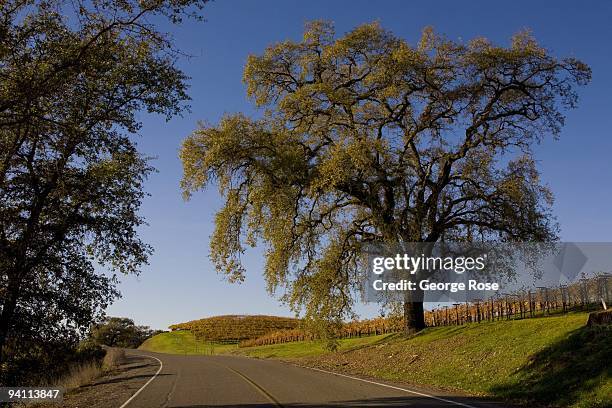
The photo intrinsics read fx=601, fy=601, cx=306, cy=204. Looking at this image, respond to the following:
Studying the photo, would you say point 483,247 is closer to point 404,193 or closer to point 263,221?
point 404,193

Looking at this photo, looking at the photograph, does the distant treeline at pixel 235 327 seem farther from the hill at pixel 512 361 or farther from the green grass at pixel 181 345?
the hill at pixel 512 361

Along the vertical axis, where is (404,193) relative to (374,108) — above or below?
below

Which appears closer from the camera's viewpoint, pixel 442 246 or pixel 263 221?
pixel 263 221

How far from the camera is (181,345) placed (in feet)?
301

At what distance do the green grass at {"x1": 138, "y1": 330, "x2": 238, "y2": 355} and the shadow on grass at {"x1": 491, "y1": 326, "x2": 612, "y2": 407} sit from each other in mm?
63578

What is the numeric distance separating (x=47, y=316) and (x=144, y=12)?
27.4ft

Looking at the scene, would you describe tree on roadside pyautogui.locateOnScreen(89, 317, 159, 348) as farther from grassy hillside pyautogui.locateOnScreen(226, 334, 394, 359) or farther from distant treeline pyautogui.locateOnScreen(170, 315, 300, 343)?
grassy hillside pyautogui.locateOnScreen(226, 334, 394, 359)

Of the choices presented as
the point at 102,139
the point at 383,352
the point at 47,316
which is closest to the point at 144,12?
the point at 102,139

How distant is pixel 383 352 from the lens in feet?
100

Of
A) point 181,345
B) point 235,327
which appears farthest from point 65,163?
point 235,327

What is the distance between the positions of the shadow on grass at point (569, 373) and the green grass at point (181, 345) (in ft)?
209

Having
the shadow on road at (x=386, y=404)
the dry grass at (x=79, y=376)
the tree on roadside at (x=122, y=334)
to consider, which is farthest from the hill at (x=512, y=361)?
the tree on roadside at (x=122, y=334)

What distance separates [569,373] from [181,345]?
8154 centimetres

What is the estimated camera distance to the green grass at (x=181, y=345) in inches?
3243
